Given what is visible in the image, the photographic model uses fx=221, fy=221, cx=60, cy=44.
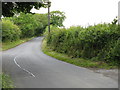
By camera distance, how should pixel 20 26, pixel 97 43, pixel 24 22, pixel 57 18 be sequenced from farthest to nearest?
1. pixel 57 18
2. pixel 24 22
3. pixel 20 26
4. pixel 97 43

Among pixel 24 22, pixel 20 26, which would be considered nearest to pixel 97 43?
pixel 20 26

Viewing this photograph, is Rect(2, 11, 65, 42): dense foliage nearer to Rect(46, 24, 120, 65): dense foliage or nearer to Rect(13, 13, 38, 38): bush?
Rect(13, 13, 38, 38): bush

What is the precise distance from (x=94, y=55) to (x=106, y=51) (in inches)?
78.2

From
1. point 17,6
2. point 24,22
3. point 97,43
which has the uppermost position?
point 17,6

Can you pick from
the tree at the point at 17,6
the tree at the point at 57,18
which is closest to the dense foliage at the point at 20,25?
the tree at the point at 57,18

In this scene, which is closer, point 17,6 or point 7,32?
point 17,6

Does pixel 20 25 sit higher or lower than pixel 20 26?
higher

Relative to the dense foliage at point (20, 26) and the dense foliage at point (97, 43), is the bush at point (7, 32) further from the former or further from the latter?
the dense foliage at point (97, 43)

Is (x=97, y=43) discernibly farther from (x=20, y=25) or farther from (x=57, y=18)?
(x=57, y=18)

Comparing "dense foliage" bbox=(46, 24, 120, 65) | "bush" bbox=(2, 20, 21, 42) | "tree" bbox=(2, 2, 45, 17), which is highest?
"tree" bbox=(2, 2, 45, 17)

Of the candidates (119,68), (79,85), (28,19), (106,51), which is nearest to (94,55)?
(106,51)

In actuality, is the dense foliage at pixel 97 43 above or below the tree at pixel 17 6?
below

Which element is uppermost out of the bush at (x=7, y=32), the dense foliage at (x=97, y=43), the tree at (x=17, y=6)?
the tree at (x=17, y=6)

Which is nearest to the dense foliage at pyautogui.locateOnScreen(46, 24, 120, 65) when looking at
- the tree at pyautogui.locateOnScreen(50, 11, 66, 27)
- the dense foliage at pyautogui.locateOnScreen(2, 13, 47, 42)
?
the dense foliage at pyautogui.locateOnScreen(2, 13, 47, 42)
